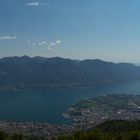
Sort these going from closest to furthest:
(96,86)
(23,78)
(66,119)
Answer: (66,119), (96,86), (23,78)

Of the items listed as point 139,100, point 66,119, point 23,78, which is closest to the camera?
point 66,119

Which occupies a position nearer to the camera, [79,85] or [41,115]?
[41,115]

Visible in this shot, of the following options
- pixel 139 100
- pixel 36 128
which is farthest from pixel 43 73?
pixel 36 128

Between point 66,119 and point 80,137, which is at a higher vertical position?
point 80,137

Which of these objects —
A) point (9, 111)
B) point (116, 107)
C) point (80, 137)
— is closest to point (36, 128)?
point (9, 111)

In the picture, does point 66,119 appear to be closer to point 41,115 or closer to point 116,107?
point 41,115

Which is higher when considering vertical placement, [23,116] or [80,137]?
[80,137]

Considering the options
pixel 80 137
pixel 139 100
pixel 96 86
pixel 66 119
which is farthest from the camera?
pixel 96 86

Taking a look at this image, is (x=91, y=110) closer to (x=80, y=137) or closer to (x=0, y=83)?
(x=80, y=137)

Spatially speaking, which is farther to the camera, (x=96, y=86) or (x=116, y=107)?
(x=96, y=86)
